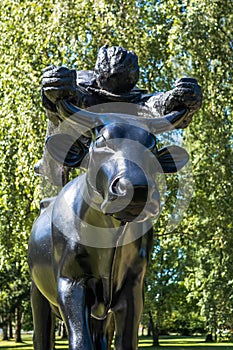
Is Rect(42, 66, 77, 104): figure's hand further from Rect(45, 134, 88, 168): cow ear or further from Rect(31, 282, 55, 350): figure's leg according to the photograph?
Rect(31, 282, 55, 350): figure's leg

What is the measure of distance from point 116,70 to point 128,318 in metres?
1.32

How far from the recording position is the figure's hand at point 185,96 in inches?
134

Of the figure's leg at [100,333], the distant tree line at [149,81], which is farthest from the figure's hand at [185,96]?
the distant tree line at [149,81]

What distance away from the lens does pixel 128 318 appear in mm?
3436

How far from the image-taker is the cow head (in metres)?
2.85

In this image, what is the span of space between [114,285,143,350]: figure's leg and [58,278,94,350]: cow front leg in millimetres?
206

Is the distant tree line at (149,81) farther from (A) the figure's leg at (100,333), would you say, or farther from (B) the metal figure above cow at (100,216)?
(B) the metal figure above cow at (100,216)

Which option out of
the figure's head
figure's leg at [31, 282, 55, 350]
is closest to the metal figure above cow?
the figure's head

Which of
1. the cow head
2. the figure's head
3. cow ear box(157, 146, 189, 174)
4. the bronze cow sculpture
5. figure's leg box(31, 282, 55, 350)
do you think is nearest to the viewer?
the cow head

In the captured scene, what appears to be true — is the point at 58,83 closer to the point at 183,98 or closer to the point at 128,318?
the point at 183,98

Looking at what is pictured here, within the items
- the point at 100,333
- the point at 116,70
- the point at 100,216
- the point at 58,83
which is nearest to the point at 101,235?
the point at 100,216

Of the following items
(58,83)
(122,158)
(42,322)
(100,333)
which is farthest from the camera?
(42,322)

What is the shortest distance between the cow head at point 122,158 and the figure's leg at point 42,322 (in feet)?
3.88

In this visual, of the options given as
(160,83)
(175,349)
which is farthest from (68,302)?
(175,349)
